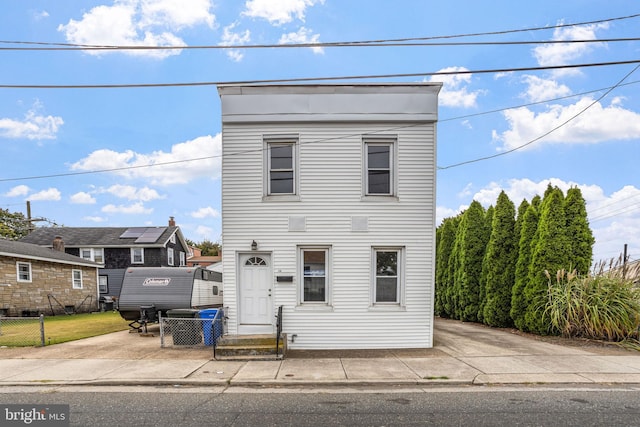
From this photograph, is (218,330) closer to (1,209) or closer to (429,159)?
(429,159)

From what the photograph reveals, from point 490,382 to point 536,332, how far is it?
549 centimetres

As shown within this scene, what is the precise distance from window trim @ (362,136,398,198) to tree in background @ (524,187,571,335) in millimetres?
4962

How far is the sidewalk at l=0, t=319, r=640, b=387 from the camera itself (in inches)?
252

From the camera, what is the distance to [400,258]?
916cm

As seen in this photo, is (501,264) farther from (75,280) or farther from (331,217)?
(75,280)

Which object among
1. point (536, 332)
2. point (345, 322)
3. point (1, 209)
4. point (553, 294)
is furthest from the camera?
point (1, 209)

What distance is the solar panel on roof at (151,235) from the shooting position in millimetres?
30916

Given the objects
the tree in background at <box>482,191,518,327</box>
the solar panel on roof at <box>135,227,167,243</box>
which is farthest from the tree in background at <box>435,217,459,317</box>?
the solar panel on roof at <box>135,227,167,243</box>

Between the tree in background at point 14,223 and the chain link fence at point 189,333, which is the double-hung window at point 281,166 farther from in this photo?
the tree in background at point 14,223

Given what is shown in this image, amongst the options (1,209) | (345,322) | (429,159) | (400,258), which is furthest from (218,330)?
(1,209)

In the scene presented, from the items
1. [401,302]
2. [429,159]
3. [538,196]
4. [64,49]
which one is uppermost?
[64,49]

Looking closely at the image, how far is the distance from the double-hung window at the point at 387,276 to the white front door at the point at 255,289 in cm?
274

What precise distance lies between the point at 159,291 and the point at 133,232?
2307 centimetres

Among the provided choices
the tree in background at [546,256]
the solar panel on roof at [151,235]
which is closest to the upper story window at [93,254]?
the solar panel on roof at [151,235]
